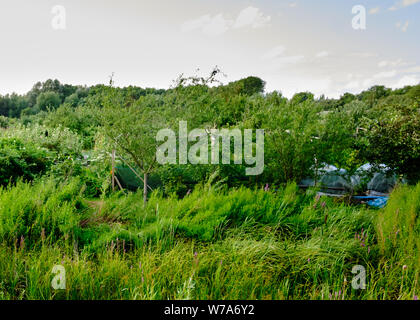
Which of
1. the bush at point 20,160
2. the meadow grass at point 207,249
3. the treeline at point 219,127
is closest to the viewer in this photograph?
the meadow grass at point 207,249

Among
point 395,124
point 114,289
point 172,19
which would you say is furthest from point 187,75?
point 395,124

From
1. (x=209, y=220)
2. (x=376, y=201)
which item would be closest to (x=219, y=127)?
(x=209, y=220)

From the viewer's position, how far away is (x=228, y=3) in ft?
18.9

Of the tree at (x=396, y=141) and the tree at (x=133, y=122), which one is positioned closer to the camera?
the tree at (x=133, y=122)

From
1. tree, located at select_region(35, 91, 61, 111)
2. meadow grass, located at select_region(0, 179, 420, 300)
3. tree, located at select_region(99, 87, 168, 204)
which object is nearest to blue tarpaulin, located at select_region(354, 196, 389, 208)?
meadow grass, located at select_region(0, 179, 420, 300)

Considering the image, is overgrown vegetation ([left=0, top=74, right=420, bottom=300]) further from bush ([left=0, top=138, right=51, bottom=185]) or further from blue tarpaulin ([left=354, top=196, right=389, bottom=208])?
blue tarpaulin ([left=354, top=196, right=389, bottom=208])

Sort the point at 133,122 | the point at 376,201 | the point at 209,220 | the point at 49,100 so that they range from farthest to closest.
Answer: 1. the point at 49,100
2. the point at 376,201
3. the point at 133,122
4. the point at 209,220

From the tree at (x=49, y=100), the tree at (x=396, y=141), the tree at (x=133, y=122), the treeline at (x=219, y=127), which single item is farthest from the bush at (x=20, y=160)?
the tree at (x=49, y=100)

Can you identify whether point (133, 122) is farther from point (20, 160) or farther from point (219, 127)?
point (20, 160)

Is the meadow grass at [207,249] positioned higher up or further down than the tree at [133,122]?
further down

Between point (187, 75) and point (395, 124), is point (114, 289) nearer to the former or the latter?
point (187, 75)

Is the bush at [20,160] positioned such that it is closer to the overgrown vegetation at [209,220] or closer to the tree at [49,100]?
the overgrown vegetation at [209,220]

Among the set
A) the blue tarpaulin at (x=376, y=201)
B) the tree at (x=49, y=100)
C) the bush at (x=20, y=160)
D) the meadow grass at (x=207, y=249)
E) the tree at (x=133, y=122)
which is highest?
the tree at (x=49, y=100)

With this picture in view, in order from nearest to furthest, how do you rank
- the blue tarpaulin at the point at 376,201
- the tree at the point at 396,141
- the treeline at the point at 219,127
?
the treeline at the point at 219,127 → the blue tarpaulin at the point at 376,201 → the tree at the point at 396,141
